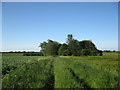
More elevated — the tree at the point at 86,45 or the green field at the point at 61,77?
the tree at the point at 86,45

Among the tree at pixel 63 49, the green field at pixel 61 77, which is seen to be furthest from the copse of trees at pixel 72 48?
the green field at pixel 61 77

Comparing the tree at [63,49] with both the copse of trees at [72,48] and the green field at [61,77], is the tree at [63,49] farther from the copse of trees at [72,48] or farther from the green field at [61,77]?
the green field at [61,77]

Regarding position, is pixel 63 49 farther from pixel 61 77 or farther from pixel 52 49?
pixel 61 77

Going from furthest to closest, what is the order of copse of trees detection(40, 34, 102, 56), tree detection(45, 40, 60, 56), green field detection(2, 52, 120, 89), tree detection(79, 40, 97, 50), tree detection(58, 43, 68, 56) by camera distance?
1. tree detection(79, 40, 97, 50)
2. tree detection(45, 40, 60, 56)
3. tree detection(58, 43, 68, 56)
4. copse of trees detection(40, 34, 102, 56)
5. green field detection(2, 52, 120, 89)

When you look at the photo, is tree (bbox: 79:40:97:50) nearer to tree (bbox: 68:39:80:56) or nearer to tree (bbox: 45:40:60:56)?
tree (bbox: 68:39:80:56)

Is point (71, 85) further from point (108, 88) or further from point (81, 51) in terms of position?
point (81, 51)

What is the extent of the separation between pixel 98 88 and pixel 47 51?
2751 inches

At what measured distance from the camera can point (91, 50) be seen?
7644 cm

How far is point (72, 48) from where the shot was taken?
3054 inches

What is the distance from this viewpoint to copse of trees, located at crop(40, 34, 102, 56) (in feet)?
244

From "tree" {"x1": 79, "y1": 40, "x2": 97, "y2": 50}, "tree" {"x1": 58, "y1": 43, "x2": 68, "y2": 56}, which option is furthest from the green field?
"tree" {"x1": 79, "y1": 40, "x2": 97, "y2": 50}

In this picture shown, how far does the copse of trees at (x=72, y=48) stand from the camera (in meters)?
74.3

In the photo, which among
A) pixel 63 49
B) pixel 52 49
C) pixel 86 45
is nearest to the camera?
pixel 63 49

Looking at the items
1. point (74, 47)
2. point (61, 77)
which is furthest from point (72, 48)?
point (61, 77)
